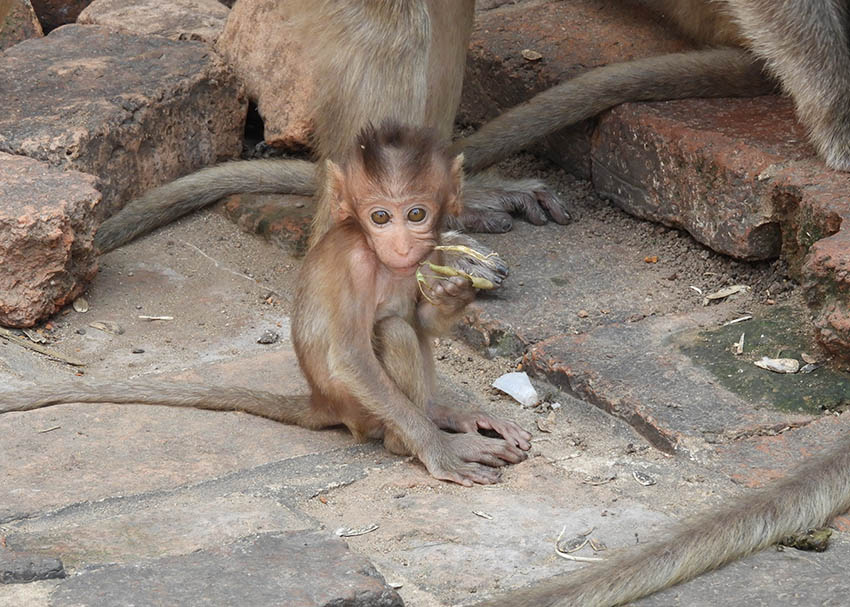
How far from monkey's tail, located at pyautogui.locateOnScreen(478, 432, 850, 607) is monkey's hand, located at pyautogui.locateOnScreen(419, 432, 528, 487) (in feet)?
2.44

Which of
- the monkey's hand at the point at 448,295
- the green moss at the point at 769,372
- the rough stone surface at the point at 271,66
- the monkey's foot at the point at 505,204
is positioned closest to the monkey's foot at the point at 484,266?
the monkey's foot at the point at 505,204

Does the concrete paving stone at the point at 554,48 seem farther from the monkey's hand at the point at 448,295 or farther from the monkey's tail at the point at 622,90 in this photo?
the monkey's hand at the point at 448,295

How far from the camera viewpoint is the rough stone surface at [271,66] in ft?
19.9

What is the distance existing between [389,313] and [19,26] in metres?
4.14

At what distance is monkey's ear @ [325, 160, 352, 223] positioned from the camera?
12.4 ft

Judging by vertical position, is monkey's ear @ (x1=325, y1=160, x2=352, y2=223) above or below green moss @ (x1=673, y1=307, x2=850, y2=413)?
above

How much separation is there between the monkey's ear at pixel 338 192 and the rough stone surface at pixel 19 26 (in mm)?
3966

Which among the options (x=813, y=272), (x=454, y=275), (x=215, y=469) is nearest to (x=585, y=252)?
(x=813, y=272)

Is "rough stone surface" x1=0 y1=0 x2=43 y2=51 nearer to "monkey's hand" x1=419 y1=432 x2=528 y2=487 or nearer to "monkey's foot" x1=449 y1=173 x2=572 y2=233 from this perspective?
"monkey's foot" x1=449 y1=173 x2=572 y2=233

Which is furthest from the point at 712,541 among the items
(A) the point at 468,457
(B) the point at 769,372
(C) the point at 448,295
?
(B) the point at 769,372

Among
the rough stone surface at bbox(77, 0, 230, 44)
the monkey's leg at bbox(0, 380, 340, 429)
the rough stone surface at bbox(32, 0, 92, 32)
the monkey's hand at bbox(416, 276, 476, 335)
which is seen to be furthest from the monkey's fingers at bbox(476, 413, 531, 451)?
the rough stone surface at bbox(32, 0, 92, 32)

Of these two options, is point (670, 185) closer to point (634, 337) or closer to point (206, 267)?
point (634, 337)

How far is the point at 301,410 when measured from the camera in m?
4.15

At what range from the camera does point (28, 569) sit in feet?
9.20
